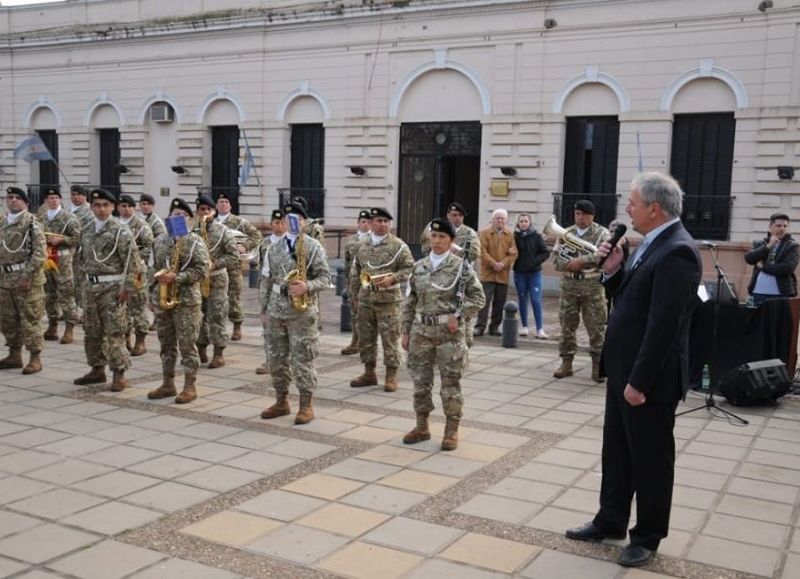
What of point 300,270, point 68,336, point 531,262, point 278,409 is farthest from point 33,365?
point 531,262

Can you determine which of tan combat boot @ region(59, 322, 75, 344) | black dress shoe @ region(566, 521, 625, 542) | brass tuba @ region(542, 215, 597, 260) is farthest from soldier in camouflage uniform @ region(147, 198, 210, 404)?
black dress shoe @ region(566, 521, 625, 542)

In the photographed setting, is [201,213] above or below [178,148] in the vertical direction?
below

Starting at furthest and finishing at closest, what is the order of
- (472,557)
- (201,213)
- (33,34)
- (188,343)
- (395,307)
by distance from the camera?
(33,34) < (201,213) < (395,307) < (188,343) < (472,557)

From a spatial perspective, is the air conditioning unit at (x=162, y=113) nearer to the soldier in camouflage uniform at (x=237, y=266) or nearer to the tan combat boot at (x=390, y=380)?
the soldier in camouflage uniform at (x=237, y=266)

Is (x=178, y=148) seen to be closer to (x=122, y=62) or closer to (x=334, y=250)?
(x=122, y=62)

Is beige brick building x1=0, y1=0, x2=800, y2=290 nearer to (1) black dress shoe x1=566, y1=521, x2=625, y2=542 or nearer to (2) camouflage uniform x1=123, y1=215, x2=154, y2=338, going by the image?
(2) camouflage uniform x1=123, y1=215, x2=154, y2=338

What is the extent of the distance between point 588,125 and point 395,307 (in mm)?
11000

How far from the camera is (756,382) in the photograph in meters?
8.58

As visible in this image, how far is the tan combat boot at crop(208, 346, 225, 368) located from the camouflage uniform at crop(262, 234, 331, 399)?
259 cm

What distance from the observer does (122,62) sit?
81.6ft

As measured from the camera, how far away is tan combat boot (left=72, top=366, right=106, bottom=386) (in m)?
9.21

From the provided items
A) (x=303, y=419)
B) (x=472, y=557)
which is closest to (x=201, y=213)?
(x=303, y=419)

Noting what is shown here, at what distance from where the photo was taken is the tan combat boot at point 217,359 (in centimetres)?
1036

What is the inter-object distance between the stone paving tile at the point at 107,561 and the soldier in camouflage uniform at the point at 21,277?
5471 mm
